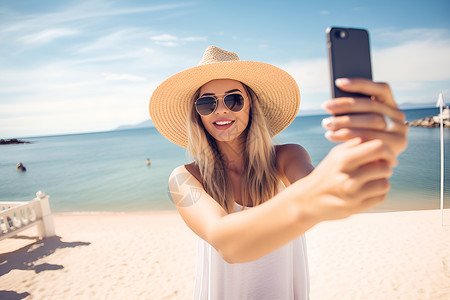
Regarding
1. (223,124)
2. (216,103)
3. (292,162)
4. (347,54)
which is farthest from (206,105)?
(347,54)

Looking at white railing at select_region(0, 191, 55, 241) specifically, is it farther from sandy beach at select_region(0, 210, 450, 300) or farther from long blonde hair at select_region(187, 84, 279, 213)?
long blonde hair at select_region(187, 84, 279, 213)

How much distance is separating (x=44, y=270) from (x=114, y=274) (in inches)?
81.8

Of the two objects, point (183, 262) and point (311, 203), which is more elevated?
point (311, 203)

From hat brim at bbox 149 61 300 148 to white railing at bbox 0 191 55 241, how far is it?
A: 760cm

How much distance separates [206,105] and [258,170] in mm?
666

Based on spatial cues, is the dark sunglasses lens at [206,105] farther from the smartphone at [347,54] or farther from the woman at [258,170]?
the smartphone at [347,54]

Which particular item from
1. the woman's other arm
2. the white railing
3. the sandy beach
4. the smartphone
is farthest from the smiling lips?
the white railing

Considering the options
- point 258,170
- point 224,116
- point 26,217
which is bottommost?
point 26,217

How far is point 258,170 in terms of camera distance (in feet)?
6.54

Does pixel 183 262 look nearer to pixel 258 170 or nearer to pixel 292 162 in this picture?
pixel 258 170

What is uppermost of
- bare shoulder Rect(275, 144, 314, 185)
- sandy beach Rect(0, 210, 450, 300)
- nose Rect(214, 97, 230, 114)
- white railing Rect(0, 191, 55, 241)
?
nose Rect(214, 97, 230, 114)

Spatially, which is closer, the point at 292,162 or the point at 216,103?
the point at 292,162

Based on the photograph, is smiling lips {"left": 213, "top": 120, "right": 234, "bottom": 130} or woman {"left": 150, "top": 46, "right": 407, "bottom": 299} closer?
woman {"left": 150, "top": 46, "right": 407, "bottom": 299}

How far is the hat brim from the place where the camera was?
6.50 feet
